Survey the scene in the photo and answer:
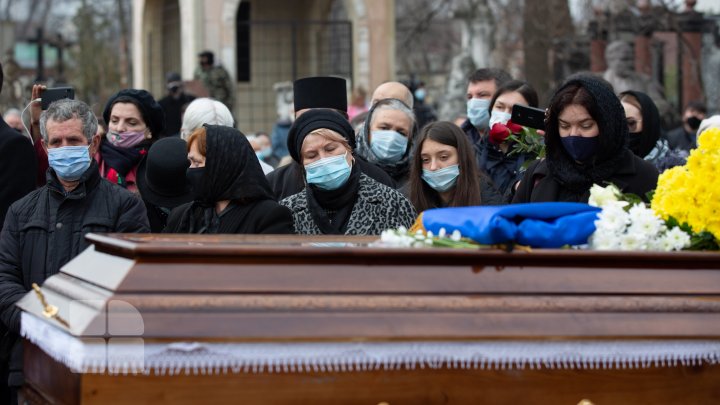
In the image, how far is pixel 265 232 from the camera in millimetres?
5699

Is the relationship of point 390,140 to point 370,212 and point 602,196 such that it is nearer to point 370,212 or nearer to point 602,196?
point 370,212

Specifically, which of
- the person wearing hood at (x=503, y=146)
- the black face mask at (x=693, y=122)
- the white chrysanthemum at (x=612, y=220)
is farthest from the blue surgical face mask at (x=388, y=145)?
the black face mask at (x=693, y=122)

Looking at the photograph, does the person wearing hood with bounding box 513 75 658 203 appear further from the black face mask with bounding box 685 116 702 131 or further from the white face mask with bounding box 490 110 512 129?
the black face mask with bounding box 685 116 702 131

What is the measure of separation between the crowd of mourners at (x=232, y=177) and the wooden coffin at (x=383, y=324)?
46.7 inches

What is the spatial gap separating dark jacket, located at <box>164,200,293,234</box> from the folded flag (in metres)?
0.96

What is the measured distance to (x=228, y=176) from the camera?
5.73 meters

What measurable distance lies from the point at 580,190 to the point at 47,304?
256 centimetres

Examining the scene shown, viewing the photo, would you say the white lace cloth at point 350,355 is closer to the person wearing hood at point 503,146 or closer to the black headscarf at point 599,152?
the black headscarf at point 599,152

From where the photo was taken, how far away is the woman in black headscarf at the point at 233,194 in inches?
225

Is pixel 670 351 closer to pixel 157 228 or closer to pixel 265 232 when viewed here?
pixel 265 232

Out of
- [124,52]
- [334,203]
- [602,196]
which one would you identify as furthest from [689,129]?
[124,52]

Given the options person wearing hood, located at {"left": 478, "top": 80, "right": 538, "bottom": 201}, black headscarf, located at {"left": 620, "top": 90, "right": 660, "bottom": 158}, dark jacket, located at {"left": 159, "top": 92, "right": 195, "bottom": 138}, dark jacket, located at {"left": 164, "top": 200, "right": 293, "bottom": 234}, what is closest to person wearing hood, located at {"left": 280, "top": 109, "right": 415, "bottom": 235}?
dark jacket, located at {"left": 164, "top": 200, "right": 293, "bottom": 234}

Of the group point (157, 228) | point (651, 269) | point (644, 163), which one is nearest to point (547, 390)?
point (651, 269)

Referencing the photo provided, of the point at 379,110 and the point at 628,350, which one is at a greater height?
the point at 379,110
